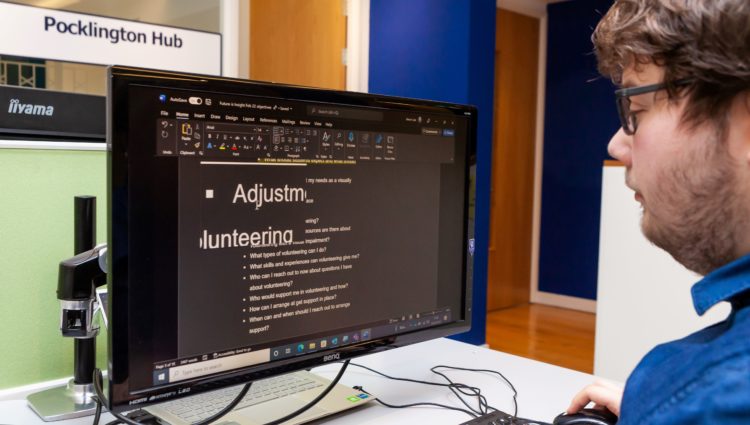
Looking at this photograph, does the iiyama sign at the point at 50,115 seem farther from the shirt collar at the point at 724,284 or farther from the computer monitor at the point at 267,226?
the shirt collar at the point at 724,284

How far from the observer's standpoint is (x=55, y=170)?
3.52ft

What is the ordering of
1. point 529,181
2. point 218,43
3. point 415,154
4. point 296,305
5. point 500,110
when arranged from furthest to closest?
point 529,181 < point 500,110 < point 218,43 < point 415,154 < point 296,305

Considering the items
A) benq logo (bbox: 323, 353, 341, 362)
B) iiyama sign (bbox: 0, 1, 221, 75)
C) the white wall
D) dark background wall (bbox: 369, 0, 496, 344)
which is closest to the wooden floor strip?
dark background wall (bbox: 369, 0, 496, 344)

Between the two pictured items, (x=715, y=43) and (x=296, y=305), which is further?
(x=296, y=305)

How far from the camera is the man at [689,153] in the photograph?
57 centimetres

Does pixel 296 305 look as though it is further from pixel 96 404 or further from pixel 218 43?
pixel 218 43

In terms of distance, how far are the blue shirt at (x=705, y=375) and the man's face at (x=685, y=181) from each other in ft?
0.18

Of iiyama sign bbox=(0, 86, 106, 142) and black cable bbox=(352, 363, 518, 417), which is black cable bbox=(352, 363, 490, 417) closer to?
black cable bbox=(352, 363, 518, 417)

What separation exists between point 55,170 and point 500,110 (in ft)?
13.4

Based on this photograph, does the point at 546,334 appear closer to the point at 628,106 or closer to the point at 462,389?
the point at 462,389

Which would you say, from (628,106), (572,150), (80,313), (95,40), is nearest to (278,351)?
(80,313)

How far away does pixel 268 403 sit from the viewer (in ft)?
3.13

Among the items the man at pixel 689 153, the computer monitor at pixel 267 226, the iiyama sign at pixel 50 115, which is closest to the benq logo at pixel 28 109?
the iiyama sign at pixel 50 115

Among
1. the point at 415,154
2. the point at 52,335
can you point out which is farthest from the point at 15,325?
the point at 415,154
